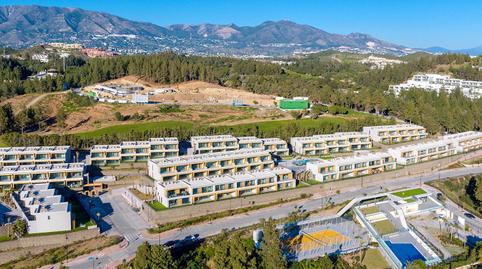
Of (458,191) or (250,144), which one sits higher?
(250,144)

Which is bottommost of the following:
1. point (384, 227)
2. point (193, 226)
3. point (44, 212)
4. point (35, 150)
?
point (193, 226)

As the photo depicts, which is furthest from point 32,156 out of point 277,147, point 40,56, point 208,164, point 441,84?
point 40,56

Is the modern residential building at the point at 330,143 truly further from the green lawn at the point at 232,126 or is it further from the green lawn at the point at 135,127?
the green lawn at the point at 135,127

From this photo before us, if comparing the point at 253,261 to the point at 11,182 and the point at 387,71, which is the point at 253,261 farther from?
the point at 387,71

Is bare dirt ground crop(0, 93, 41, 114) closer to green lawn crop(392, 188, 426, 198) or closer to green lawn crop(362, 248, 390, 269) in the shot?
green lawn crop(392, 188, 426, 198)

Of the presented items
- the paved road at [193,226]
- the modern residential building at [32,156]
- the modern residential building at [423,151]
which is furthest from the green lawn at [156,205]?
the modern residential building at [423,151]

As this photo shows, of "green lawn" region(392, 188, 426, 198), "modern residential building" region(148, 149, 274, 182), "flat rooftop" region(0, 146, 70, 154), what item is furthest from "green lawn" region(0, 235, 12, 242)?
"green lawn" region(392, 188, 426, 198)

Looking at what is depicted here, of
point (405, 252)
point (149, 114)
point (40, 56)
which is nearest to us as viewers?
point (405, 252)

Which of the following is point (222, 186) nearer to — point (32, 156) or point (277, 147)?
point (277, 147)
